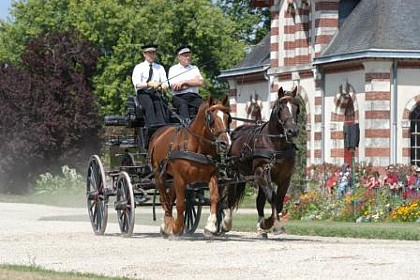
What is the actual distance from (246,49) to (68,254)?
51.9 metres

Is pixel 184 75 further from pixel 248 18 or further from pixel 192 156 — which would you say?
pixel 248 18

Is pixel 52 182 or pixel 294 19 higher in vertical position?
pixel 294 19

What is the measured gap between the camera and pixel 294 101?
71.9ft

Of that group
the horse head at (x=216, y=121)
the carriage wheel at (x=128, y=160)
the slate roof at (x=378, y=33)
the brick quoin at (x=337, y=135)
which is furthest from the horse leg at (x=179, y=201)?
the brick quoin at (x=337, y=135)

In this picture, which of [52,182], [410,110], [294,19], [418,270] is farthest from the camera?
[52,182]

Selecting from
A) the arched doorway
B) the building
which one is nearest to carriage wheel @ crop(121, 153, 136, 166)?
the building

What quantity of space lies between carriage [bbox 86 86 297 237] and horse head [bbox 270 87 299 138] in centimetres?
2

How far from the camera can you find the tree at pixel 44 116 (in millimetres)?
54812

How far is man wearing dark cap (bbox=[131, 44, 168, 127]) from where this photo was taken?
22.8m

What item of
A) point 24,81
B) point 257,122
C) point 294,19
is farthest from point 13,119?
point 257,122

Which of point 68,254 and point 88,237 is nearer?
point 68,254

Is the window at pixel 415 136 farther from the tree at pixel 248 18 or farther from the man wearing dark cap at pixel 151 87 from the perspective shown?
the tree at pixel 248 18

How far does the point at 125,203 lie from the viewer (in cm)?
2234

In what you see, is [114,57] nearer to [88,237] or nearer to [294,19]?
[294,19]
